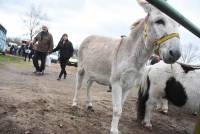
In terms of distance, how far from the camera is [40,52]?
49.1ft

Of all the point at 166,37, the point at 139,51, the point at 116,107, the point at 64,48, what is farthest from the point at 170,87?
the point at 64,48

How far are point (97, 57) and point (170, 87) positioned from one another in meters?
1.62

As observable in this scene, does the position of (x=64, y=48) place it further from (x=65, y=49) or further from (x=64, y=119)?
(x=64, y=119)

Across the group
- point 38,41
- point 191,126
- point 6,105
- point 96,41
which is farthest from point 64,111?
point 38,41

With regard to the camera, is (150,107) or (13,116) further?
(150,107)

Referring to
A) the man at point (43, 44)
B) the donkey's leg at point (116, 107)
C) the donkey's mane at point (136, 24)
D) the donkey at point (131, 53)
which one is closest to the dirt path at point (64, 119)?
the donkey's leg at point (116, 107)

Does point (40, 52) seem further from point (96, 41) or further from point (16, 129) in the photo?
point (16, 129)

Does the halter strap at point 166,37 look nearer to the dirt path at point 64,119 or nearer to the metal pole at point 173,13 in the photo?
the dirt path at point 64,119

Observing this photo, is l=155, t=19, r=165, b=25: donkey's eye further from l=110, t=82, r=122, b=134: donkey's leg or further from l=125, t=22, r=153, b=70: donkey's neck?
l=110, t=82, r=122, b=134: donkey's leg

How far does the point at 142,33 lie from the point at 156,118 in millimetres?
3147

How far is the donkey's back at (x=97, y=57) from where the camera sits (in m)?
6.33

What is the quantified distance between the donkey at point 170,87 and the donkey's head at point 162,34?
1.67 meters

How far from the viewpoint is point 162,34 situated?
477 cm

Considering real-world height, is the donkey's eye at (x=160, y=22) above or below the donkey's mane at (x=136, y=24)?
below
